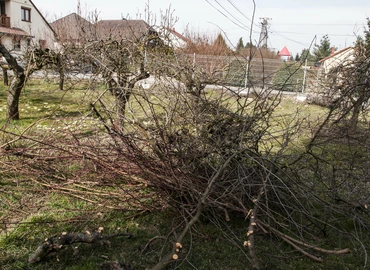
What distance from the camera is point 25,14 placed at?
3475cm

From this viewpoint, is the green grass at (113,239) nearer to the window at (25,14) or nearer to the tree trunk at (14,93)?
the tree trunk at (14,93)

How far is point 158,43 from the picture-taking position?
643cm

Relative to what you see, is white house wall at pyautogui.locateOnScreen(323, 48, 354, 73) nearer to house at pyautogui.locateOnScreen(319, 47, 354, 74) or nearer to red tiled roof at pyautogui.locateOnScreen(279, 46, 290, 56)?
house at pyautogui.locateOnScreen(319, 47, 354, 74)

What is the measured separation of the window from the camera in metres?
34.2

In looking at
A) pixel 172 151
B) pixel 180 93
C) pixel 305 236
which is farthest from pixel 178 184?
pixel 305 236

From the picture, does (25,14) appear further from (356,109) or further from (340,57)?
(356,109)

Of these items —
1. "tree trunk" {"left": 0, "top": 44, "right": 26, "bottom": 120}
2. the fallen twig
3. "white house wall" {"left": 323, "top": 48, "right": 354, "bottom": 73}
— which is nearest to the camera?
the fallen twig

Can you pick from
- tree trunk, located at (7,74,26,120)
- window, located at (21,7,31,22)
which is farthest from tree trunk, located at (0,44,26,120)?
window, located at (21,7,31,22)

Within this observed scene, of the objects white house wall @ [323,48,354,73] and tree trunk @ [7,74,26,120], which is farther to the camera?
tree trunk @ [7,74,26,120]

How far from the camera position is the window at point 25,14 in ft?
112

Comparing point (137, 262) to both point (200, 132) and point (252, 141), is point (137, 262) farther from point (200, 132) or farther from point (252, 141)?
point (252, 141)

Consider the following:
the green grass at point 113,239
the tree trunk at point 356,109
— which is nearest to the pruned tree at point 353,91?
the tree trunk at point 356,109

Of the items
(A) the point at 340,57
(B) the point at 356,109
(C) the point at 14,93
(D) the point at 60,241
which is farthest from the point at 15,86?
(A) the point at 340,57

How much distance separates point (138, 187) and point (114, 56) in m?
2.86
